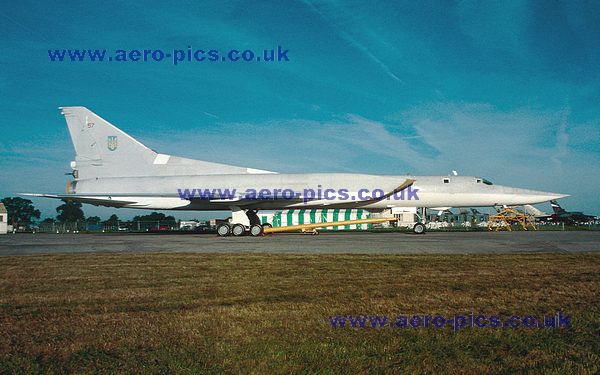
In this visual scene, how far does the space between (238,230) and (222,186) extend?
2.53 m

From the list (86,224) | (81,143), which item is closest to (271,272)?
(81,143)

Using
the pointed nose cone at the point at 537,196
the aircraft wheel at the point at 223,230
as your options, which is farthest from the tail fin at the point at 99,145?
the pointed nose cone at the point at 537,196

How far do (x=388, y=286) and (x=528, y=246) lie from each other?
28.9 ft

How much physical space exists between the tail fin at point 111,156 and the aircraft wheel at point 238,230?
3.41 meters

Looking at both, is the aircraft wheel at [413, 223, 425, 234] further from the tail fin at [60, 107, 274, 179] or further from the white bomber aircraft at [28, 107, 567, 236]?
the tail fin at [60, 107, 274, 179]

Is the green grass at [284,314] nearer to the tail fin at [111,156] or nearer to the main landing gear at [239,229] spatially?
the main landing gear at [239,229]

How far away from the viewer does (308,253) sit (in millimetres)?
11859

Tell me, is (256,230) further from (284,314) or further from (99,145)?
(284,314)

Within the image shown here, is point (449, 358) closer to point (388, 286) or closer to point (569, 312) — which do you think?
point (569, 312)

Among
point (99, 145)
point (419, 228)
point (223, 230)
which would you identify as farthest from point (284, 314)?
point (99, 145)

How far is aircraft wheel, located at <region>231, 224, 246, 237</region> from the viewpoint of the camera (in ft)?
70.3

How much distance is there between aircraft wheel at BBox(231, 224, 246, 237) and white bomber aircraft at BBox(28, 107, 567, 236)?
7 cm

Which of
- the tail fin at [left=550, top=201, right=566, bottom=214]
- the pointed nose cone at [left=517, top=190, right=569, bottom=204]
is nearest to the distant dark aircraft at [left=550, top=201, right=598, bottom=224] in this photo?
the tail fin at [left=550, top=201, right=566, bottom=214]

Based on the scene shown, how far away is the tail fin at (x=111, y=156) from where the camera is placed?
77.2ft
